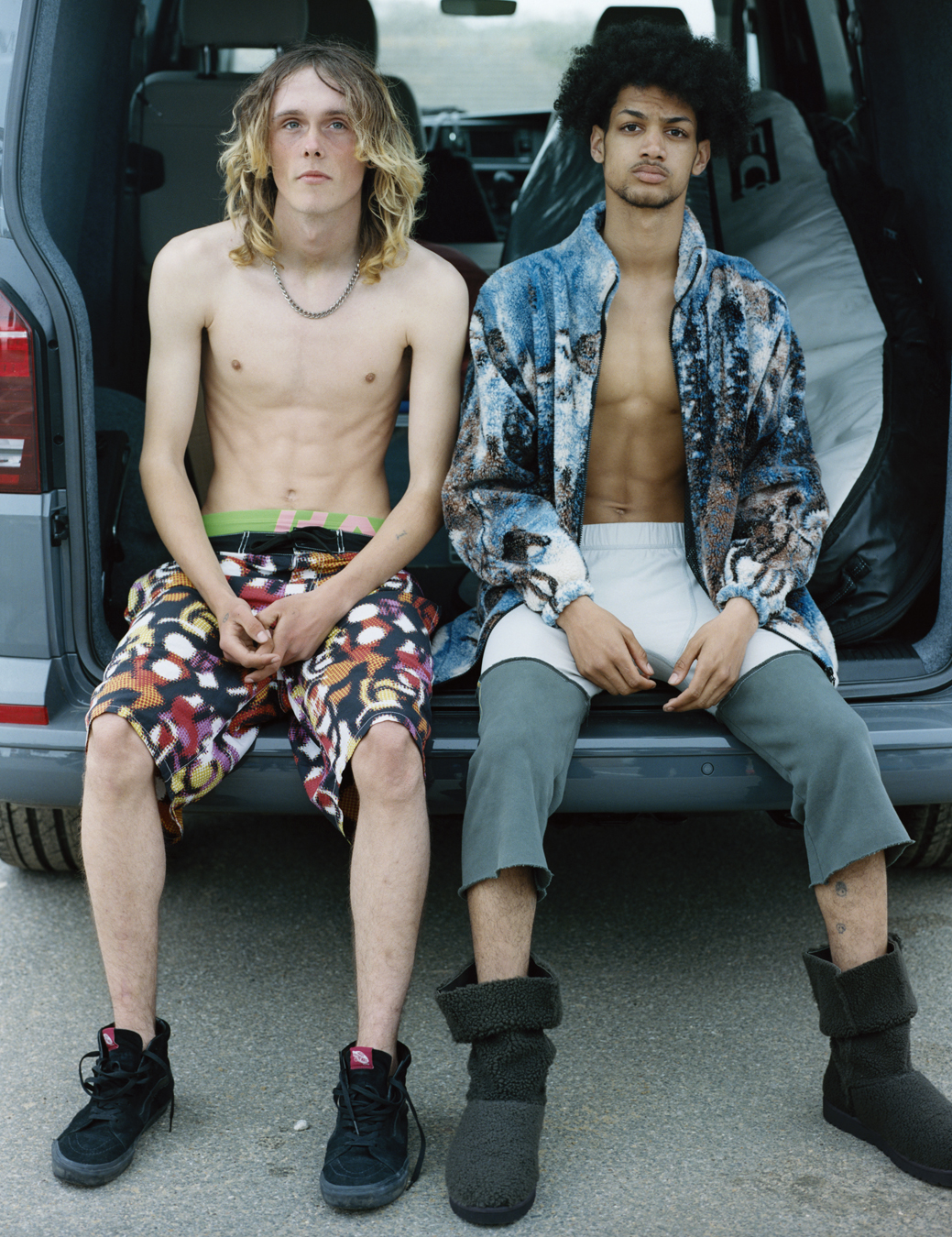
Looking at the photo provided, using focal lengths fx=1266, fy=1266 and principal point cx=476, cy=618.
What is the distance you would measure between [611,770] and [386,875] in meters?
0.45

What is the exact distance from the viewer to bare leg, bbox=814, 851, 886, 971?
2.07 meters

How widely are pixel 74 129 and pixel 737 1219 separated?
8.02 ft

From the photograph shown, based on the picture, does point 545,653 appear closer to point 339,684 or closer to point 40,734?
point 339,684

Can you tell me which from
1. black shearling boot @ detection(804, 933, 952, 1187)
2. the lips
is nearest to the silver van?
black shearling boot @ detection(804, 933, 952, 1187)

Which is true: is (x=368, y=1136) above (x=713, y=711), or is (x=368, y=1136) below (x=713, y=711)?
below

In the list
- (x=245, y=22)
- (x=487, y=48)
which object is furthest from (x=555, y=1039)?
(x=487, y=48)

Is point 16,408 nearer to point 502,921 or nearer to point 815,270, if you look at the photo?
point 502,921

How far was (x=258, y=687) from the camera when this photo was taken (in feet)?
7.59

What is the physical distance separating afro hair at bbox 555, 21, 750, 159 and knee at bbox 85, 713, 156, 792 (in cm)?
158

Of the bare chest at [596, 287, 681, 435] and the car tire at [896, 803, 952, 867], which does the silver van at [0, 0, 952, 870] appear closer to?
the car tire at [896, 803, 952, 867]

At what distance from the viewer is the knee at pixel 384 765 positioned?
2088 mm

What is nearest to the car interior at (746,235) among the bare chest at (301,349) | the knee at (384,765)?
the bare chest at (301,349)

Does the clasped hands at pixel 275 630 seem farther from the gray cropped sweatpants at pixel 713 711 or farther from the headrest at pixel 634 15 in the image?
→ the headrest at pixel 634 15

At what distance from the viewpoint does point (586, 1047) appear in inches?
93.6
